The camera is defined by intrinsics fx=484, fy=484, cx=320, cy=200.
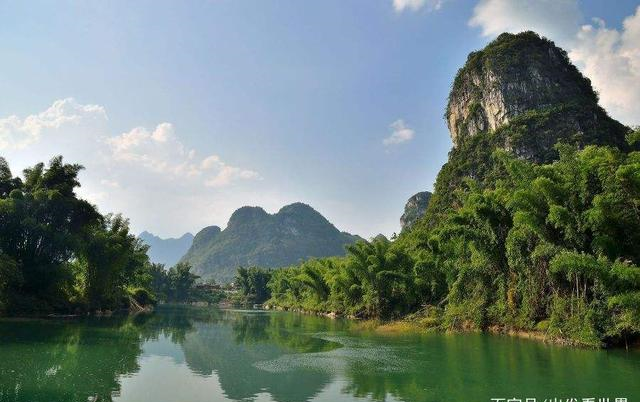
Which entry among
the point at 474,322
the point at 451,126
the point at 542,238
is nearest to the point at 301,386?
the point at 542,238

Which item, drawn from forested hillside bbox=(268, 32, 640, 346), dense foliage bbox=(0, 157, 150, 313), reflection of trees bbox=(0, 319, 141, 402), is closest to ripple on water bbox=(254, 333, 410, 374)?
reflection of trees bbox=(0, 319, 141, 402)

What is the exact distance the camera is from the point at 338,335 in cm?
2133

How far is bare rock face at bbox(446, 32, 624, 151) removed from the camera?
55.2m

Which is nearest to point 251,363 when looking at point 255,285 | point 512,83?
point 512,83

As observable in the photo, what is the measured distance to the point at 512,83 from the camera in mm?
56656

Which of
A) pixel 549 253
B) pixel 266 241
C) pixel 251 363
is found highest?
pixel 266 241

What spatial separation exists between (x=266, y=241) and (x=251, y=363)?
14674cm

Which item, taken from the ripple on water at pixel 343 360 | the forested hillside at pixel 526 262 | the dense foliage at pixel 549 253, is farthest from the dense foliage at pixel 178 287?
the ripple on water at pixel 343 360

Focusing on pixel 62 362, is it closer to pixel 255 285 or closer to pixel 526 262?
pixel 526 262

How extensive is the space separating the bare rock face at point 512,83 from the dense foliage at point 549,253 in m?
35.3

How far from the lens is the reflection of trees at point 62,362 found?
8.54 meters

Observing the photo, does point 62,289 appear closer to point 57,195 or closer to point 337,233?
point 57,195

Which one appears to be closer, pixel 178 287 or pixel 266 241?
pixel 178 287

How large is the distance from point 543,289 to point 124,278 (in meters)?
30.7
